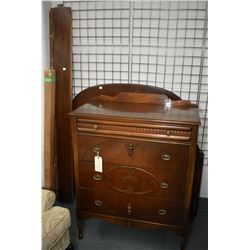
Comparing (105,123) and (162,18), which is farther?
(162,18)

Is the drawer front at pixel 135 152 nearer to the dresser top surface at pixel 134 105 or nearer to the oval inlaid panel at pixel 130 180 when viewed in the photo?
the oval inlaid panel at pixel 130 180

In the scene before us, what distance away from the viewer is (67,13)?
1886mm

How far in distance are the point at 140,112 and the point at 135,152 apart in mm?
260

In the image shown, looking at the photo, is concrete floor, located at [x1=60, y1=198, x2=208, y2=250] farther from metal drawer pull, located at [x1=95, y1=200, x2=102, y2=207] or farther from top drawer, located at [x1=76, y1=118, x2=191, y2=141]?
top drawer, located at [x1=76, y1=118, x2=191, y2=141]

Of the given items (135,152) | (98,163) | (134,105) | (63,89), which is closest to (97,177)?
(98,163)

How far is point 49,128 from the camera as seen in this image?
6.64ft

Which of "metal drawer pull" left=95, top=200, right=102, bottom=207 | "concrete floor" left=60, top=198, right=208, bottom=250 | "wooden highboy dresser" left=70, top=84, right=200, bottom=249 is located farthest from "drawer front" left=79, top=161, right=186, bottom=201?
"concrete floor" left=60, top=198, right=208, bottom=250

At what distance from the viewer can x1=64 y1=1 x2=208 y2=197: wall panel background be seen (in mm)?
1830

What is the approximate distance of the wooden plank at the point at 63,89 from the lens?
75.5 inches

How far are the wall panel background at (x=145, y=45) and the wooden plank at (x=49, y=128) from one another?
257mm

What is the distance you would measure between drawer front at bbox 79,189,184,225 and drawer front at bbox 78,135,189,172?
251mm
